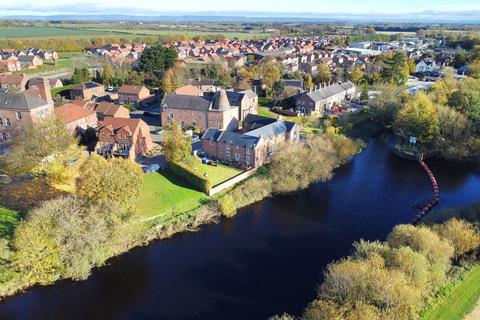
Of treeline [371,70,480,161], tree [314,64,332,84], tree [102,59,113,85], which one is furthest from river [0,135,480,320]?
tree [102,59,113,85]

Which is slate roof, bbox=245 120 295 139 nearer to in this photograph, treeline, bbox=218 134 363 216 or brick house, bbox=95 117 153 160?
treeline, bbox=218 134 363 216

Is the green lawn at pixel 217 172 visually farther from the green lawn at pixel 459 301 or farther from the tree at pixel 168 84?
the tree at pixel 168 84

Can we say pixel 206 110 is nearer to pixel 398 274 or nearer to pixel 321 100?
pixel 321 100

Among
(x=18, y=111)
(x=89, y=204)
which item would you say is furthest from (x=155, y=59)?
(x=89, y=204)

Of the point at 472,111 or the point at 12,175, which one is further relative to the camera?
the point at 472,111

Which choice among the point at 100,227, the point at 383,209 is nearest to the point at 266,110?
the point at 383,209

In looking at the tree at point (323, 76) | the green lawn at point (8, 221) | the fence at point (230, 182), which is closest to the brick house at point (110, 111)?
the fence at point (230, 182)

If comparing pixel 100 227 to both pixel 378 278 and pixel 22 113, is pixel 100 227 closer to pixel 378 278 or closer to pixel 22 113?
pixel 378 278
